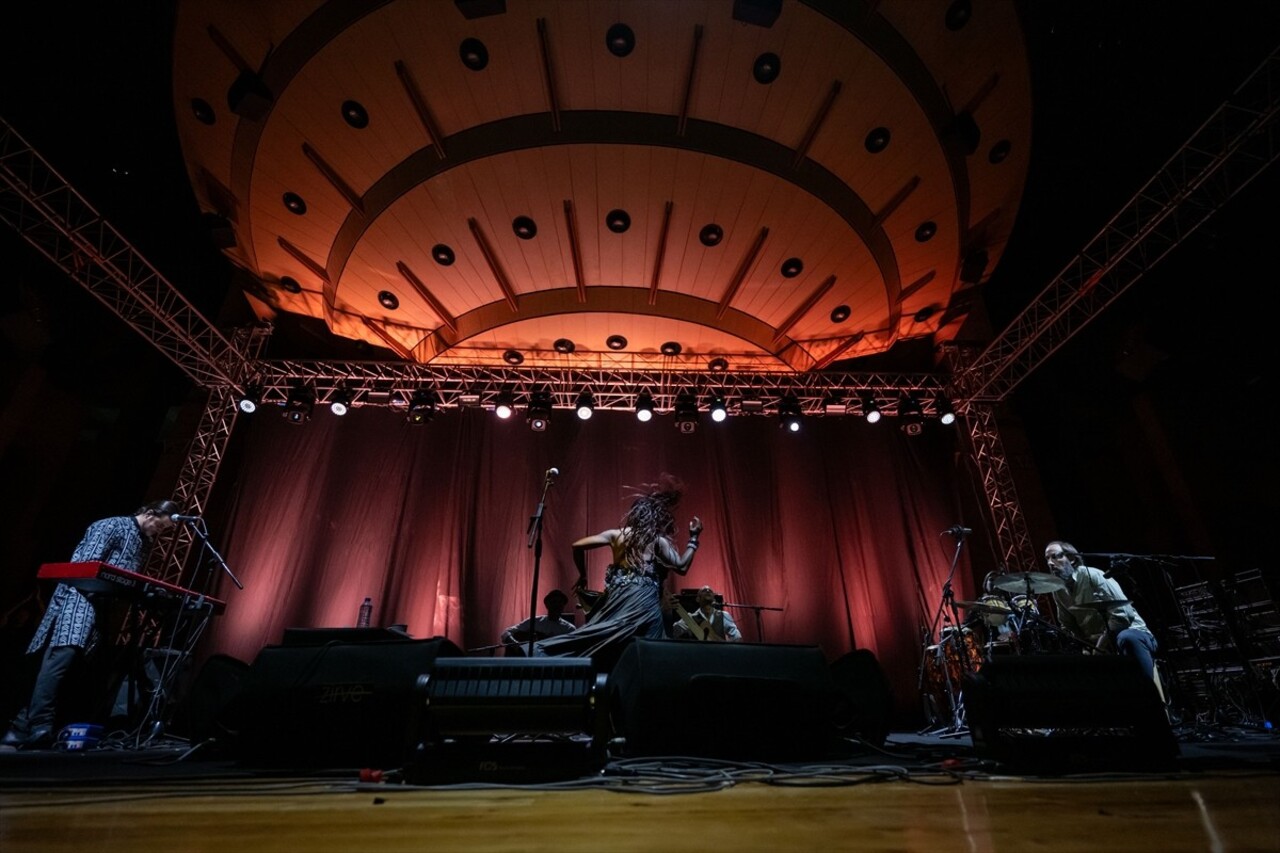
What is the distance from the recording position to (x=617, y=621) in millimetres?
3969

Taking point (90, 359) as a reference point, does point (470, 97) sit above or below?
above

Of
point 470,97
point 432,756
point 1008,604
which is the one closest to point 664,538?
point 432,756

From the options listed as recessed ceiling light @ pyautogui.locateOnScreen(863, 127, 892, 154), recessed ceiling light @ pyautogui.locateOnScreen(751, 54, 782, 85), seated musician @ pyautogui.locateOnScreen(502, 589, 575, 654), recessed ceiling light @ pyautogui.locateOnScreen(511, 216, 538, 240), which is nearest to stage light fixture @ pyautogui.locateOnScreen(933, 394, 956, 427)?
recessed ceiling light @ pyautogui.locateOnScreen(863, 127, 892, 154)

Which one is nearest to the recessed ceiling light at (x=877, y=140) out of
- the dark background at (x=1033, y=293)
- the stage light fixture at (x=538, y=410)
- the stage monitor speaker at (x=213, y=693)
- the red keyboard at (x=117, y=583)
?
the dark background at (x=1033, y=293)

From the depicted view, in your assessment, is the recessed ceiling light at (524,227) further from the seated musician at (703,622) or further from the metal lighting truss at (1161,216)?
the metal lighting truss at (1161,216)

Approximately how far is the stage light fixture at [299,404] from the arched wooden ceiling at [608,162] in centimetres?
124

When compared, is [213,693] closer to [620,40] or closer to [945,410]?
[620,40]

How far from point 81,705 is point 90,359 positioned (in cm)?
504

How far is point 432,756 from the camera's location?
2.22 m

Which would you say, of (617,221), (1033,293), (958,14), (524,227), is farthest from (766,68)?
(1033,293)

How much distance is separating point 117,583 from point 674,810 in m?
4.46

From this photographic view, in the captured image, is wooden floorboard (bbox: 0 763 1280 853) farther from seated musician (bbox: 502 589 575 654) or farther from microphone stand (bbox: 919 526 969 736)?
microphone stand (bbox: 919 526 969 736)

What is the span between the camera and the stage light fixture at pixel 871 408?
7.85 m

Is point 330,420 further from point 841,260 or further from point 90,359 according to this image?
point 841,260
